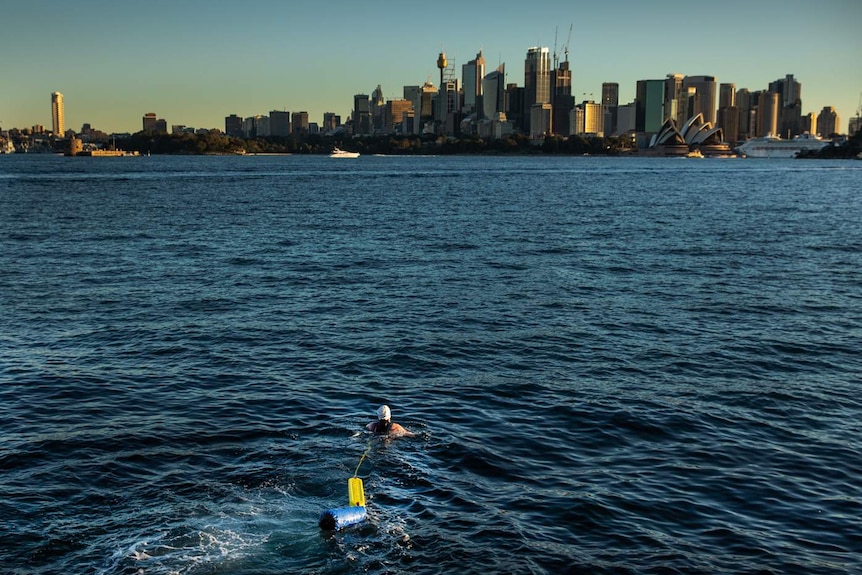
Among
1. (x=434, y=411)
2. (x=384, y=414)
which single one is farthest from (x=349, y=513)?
(x=434, y=411)

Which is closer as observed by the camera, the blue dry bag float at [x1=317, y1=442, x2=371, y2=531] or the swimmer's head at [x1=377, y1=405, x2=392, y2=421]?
the blue dry bag float at [x1=317, y1=442, x2=371, y2=531]

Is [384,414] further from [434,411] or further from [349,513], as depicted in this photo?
[349,513]

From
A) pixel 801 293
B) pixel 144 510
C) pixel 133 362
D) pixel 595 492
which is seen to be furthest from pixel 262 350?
pixel 801 293

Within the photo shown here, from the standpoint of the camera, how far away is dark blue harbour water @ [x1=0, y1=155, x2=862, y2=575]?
55.8 ft

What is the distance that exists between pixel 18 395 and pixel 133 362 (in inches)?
176

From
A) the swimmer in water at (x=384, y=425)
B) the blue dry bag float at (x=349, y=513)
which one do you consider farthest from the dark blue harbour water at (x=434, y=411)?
the swimmer in water at (x=384, y=425)

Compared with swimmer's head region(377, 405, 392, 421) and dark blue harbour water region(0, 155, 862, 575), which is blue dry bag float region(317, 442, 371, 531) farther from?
swimmer's head region(377, 405, 392, 421)

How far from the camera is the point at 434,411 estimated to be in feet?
81.8

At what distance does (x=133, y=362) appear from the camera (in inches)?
1168

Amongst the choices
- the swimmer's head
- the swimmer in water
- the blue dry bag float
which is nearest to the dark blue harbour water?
the blue dry bag float

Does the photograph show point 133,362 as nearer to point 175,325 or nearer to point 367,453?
point 175,325

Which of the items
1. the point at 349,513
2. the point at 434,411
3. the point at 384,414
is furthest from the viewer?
the point at 434,411

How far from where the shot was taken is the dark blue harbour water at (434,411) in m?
17.0

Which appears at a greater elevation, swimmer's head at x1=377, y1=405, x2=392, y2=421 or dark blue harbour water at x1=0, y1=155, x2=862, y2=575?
swimmer's head at x1=377, y1=405, x2=392, y2=421
